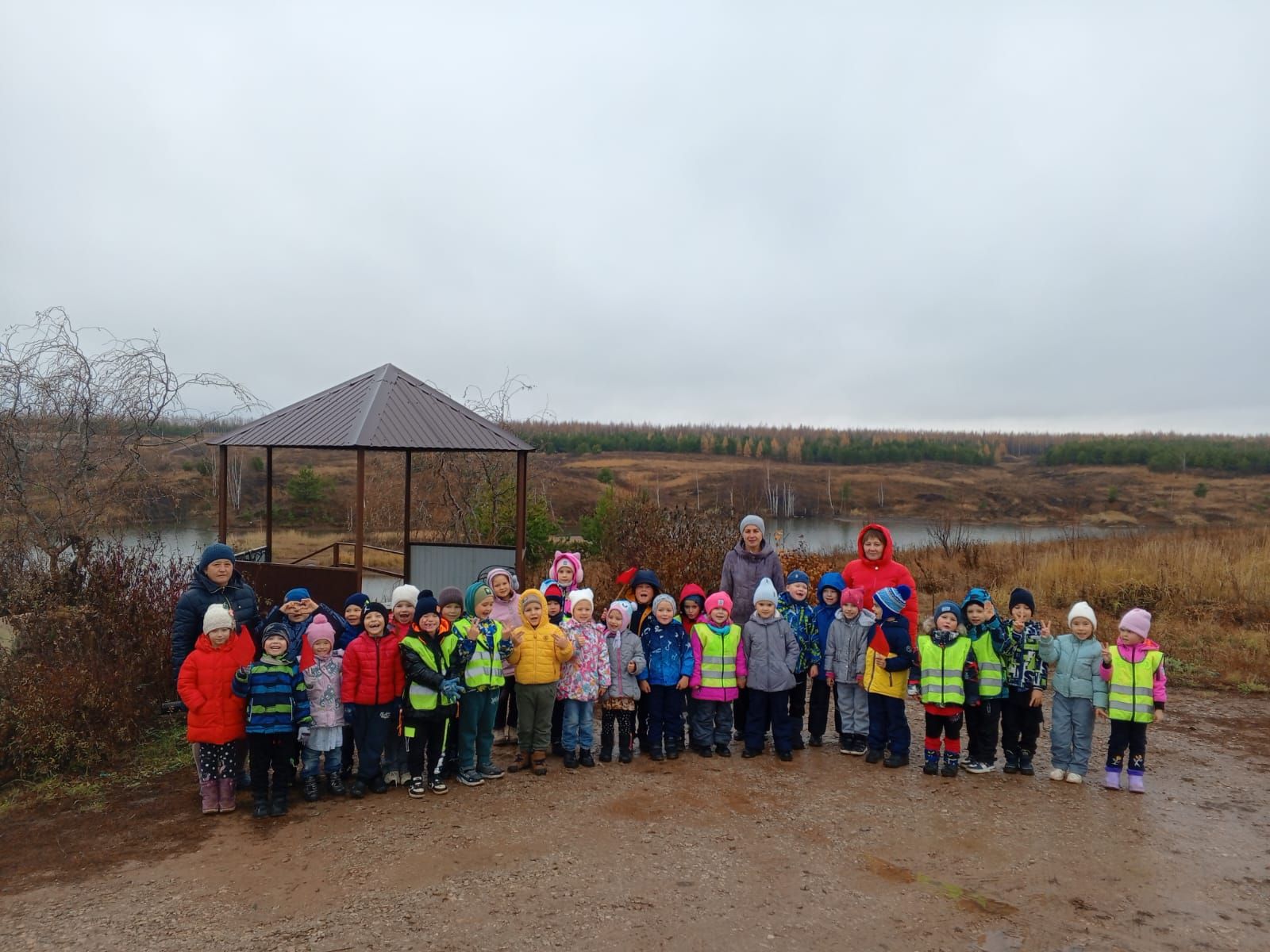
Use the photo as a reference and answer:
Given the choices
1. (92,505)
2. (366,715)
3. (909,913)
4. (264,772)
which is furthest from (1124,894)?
(92,505)

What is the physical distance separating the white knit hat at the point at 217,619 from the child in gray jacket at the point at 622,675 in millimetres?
2435

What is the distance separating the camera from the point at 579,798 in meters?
4.84

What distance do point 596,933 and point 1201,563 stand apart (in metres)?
12.5

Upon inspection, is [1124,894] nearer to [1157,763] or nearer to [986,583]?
[1157,763]

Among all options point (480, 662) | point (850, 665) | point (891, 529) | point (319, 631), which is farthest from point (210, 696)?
point (891, 529)

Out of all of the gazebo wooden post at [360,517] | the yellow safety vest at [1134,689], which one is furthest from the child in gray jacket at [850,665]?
the gazebo wooden post at [360,517]

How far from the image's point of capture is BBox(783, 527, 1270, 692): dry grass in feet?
29.3

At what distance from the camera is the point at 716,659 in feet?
18.2

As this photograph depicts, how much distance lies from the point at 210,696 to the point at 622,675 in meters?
2.59

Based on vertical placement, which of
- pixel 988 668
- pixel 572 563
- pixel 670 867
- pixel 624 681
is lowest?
pixel 670 867

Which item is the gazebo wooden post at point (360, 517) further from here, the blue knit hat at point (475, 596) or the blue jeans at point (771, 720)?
the blue jeans at point (771, 720)

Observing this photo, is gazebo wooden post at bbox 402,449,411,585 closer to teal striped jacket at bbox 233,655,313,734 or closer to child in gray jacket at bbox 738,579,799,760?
teal striped jacket at bbox 233,655,313,734

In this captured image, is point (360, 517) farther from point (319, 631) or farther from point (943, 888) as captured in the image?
point (943, 888)

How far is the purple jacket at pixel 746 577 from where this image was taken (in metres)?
6.03
